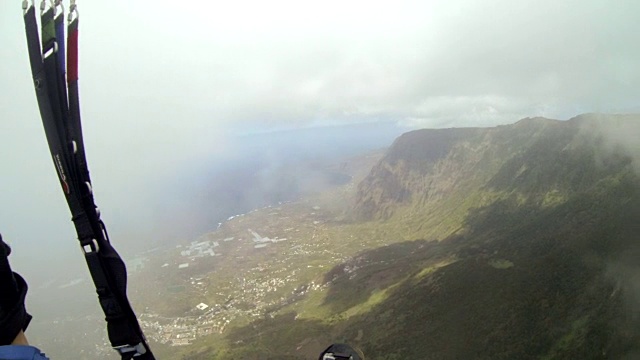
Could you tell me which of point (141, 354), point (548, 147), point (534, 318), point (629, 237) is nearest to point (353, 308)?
point (534, 318)

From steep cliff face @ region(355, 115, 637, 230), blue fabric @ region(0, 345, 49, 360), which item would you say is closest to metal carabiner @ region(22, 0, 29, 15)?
blue fabric @ region(0, 345, 49, 360)

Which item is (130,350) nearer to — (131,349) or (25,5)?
(131,349)

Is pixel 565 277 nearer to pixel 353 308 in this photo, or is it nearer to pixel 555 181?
pixel 353 308

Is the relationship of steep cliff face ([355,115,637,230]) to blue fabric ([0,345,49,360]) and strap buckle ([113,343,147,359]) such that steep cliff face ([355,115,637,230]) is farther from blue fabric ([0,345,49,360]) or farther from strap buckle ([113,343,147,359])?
blue fabric ([0,345,49,360])

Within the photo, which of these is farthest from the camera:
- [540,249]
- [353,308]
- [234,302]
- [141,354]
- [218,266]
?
[218,266]

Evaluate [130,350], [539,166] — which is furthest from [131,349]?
[539,166]
